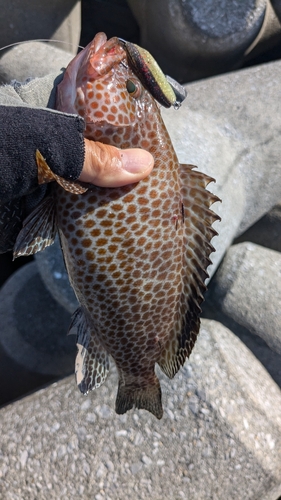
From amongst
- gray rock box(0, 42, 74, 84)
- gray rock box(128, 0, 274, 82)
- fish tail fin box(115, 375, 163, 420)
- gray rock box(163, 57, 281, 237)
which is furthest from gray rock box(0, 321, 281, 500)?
gray rock box(128, 0, 274, 82)

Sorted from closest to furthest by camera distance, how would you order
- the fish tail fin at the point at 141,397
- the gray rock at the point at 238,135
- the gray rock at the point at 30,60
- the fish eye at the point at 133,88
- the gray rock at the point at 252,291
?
the fish eye at the point at 133,88
the fish tail fin at the point at 141,397
the gray rock at the point at 252,291
the gray rock at the point at 238,135
the gray rock at the point at 30,60

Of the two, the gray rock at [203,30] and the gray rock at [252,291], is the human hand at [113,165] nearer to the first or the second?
the gray rock at [252,291]

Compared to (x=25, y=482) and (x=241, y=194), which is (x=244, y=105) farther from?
(x=25, y=482)

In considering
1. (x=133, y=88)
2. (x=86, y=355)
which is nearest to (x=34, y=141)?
(x=133, y=88)

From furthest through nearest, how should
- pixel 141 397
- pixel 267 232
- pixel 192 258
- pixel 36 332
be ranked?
pixel 267 232
pixel 36 332
pixel 141 397
pixel 192 258

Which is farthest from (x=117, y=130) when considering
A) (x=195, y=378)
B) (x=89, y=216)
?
(x=195, y=378)

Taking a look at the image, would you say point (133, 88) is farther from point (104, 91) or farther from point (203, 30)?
point (203, 30)

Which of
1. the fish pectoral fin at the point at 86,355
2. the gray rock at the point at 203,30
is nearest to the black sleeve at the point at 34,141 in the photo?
the fish pectoral fin at the point at 86,355
